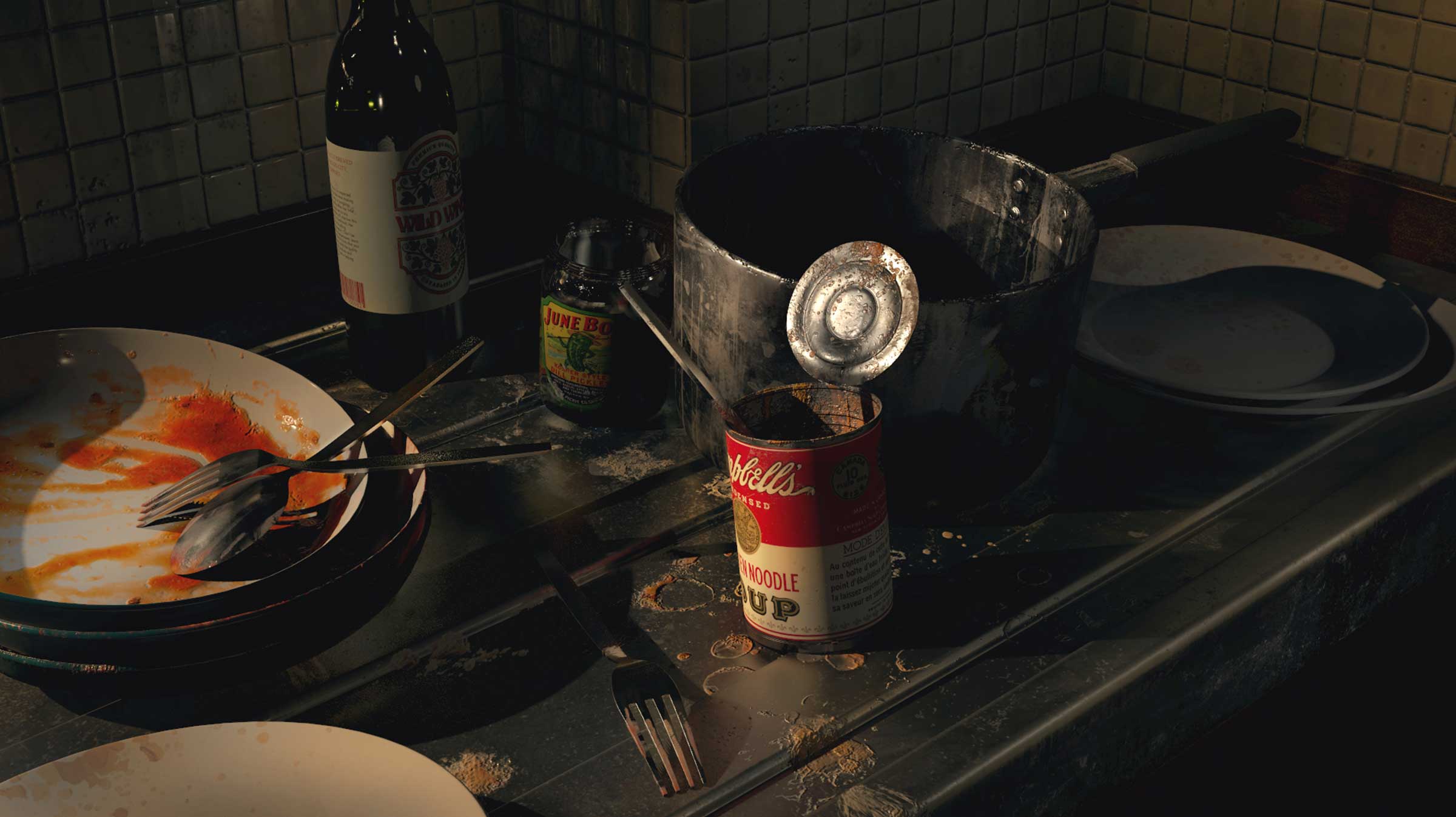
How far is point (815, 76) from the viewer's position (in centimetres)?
139

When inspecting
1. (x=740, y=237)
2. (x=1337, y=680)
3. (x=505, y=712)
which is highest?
(x=740, y=237)

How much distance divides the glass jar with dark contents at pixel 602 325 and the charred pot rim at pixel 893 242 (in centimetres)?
6

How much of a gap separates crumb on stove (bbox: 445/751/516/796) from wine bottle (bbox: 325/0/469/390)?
40 cm

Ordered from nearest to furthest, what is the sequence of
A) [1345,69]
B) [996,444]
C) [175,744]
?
1. [175,744]
2. [996,444]
3. [1345,69]

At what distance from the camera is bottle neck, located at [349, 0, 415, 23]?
3.22 feet

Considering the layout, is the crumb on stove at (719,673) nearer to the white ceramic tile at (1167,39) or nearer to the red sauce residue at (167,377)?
the red sauce residue at (167,377)

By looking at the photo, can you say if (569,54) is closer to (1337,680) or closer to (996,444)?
(996,444)

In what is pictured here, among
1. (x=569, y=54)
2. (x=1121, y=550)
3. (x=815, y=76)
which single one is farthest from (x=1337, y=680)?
(x=569, y=54)

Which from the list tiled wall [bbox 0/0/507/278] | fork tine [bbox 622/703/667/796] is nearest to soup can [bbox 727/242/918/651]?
fork tine [bbox 622/703/667/796]

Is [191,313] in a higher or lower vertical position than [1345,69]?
lower

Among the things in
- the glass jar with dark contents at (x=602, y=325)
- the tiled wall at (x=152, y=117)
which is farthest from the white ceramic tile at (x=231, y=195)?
the glass jar with dark contents at (x=602, y=325)

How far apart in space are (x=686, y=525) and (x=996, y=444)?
0.22 meters

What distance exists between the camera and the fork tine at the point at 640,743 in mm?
695

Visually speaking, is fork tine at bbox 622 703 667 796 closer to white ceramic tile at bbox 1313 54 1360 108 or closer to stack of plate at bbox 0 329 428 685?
stack of plate at bbox 0 329 428 685
